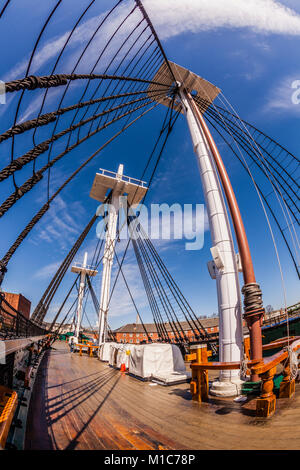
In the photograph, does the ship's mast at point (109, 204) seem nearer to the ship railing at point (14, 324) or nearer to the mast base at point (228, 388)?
the ship railing at point (14, 324)

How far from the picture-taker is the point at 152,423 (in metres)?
3.23

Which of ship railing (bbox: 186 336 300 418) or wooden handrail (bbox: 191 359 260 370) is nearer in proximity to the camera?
ship railing (bbox: 186 336 300 418)

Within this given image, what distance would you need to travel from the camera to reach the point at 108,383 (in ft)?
21.1

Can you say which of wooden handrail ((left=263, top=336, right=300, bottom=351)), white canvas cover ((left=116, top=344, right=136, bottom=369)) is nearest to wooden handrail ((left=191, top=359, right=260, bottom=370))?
wooden handrail ((left=263, top=336, right=300, bottom=351))

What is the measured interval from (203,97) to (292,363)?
9259mm

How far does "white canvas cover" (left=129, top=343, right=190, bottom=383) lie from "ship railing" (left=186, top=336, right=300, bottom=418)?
8.16ft

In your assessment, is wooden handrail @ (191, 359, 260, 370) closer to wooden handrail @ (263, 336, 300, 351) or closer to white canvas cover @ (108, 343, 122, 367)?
wooden handrail @ (263, 336, 300, 351)

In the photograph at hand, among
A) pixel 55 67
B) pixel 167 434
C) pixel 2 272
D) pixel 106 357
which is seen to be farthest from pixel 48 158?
pixel 106 357

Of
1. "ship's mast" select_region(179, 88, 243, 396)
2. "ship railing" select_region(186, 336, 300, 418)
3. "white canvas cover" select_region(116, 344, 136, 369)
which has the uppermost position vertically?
"ship's mast" select_region(179, 88, 243, 396)

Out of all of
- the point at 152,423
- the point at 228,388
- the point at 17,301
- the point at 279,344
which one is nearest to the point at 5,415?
the point at 152,423

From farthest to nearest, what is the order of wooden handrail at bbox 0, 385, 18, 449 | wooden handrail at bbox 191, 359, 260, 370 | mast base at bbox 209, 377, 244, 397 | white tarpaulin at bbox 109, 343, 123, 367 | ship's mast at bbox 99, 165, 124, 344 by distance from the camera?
ship's mast at bbox 99, 165, 124, 344 → white tarpaulin at bbox 109, 343, 123, 367 → mast base at bbox 209, 377, 244, 397 → wooden handrail at bbox 191, 359, 260, 370 → wooden handrail at bbox 0, 385, 18, 449

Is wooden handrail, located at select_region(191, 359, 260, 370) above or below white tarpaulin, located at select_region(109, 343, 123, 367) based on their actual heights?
above

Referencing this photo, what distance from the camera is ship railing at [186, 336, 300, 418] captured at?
10.1 ft

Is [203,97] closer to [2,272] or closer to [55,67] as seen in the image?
[55,67]
